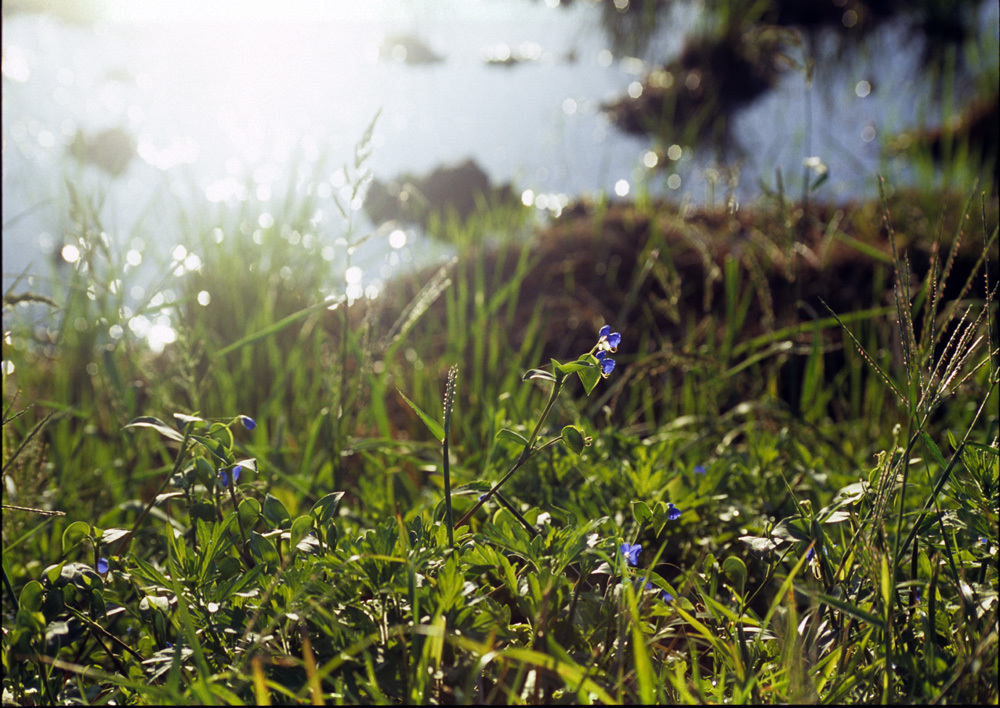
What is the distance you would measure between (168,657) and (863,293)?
275cm

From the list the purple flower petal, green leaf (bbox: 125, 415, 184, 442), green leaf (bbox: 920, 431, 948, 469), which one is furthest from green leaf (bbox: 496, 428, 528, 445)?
green leaf (bbox: 920, 431, 948, 469)

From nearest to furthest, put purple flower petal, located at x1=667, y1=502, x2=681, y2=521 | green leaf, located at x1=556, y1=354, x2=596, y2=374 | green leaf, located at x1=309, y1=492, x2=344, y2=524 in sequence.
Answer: green leaf, located at x1=556, y1=354, x2=596, y2=374 < green leaf, located at x1=309, y1=492, x2=344, y2=524 < purple flower petal, located at x1=667, y1=502, x2=681, y2=521

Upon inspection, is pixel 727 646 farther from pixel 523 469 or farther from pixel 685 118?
pixel 685 118

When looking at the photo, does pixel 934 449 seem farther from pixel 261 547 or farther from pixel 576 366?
pixel 261 547

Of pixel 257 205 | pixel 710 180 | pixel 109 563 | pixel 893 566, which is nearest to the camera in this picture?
pixel 893 566

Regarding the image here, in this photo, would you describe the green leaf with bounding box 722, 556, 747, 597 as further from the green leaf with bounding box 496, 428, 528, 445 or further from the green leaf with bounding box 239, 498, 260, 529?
the green leaf with bounding box 239, 498, 260, 529

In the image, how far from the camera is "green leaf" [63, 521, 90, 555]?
90 cm

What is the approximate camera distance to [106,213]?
303 centimetres

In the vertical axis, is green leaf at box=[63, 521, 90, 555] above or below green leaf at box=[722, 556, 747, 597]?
above

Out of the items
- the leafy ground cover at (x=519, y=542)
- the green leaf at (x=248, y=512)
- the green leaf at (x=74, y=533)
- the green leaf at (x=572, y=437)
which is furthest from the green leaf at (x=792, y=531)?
the green leaf at (x=74, y=533)

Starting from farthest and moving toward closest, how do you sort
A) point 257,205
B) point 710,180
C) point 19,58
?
point 19,58
point 257,205
point 710,180

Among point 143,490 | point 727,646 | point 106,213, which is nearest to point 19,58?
point 106,213

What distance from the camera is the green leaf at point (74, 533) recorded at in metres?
0.90

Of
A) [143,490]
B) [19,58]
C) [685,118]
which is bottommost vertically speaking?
[143,490]
